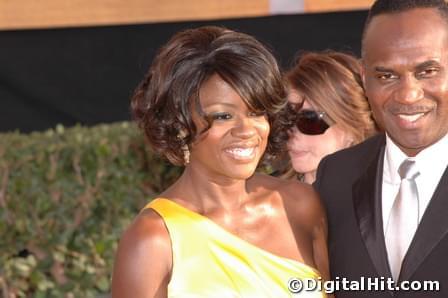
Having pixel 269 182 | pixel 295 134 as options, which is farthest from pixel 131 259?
pixel 295 134

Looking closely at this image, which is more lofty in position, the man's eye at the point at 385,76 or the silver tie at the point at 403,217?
the man's eye at the point at 385,76

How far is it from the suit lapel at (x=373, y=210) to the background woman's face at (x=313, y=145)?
1.19 metres

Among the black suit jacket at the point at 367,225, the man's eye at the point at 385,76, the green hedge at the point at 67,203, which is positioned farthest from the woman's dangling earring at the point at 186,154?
the green hedge at the point at 67,203

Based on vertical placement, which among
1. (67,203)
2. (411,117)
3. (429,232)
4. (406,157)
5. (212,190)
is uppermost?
(411,117)

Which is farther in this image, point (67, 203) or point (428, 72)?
point (67, 203)

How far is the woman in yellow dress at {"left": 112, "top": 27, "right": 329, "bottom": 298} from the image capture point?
333cm

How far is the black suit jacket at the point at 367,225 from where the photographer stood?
3.28 m

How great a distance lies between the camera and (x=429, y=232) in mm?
3297

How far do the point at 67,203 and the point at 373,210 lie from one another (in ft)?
12.7

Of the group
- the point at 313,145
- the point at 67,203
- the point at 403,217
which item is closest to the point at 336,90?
the point at 313,145

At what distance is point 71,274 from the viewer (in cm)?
704

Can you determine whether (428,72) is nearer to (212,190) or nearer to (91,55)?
(212,190)

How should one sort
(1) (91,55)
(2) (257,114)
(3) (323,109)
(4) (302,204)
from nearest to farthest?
(2) (257,114), (4) (302,204), (3) (323,109), (1) (91,55)

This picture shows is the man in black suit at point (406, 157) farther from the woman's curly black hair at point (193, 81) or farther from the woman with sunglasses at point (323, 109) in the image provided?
the woman with sunglasses at point (323, 109)
